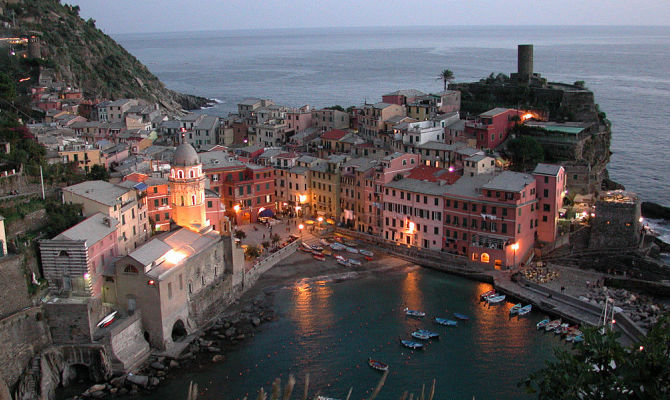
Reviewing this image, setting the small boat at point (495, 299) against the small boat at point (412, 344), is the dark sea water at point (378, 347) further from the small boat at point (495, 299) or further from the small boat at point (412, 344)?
the small boat at point (495, 299)

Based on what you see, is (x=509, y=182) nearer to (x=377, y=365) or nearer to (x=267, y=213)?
(x=377, y=365)

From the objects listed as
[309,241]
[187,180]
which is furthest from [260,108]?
[187,180]

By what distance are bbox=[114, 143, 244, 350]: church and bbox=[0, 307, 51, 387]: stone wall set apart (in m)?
4.08

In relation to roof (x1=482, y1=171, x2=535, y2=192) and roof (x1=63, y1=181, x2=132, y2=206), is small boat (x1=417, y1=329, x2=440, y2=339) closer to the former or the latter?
roof (x1=482, y1=171, x2=535, y2=192)

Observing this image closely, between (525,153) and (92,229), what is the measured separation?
35.4 metres

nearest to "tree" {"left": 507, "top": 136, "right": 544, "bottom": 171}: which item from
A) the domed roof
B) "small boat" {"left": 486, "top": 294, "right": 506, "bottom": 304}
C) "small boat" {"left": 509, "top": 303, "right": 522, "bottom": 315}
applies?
"small boat" {"left": 486, "top": 294, "right": 506, "bottom": 304}

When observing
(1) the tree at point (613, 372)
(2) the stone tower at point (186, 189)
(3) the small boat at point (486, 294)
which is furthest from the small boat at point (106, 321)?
(1) the tree at point (613, 372)

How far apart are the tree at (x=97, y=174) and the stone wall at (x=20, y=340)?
50.4 feet

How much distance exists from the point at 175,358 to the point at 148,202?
571 inches

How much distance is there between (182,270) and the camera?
121 feet

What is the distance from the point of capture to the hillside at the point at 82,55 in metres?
90.9

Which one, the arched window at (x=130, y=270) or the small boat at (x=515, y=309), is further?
the small boat at (x=515, y=309)

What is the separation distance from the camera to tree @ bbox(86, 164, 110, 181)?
4631 cm

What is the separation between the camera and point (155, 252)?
3609 centimetres
